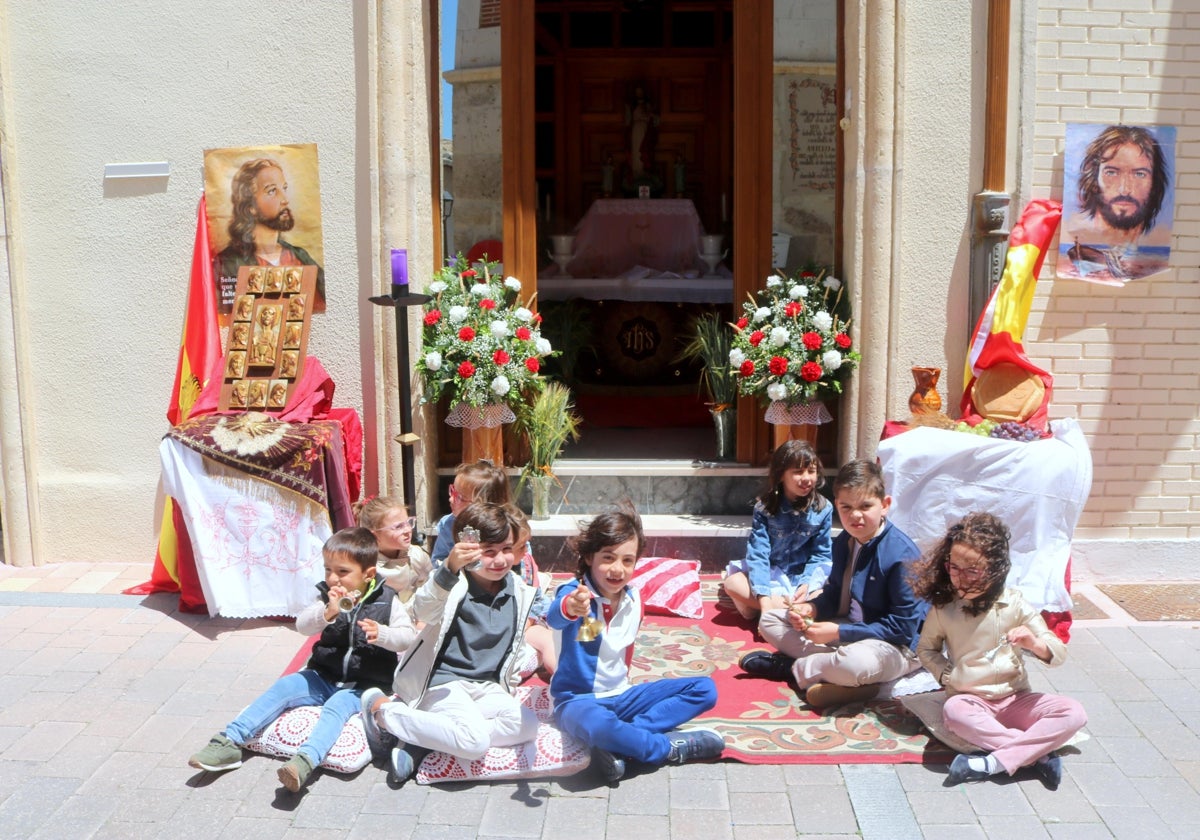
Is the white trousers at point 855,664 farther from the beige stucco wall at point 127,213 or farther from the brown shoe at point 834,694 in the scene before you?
the beige stucco wall at point 127,213

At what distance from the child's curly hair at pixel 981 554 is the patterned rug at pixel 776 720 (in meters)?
0.55

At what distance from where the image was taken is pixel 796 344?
6434 mm

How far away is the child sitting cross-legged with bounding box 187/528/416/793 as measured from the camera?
4.38 meters

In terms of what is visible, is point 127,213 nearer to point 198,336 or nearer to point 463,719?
point 198,336

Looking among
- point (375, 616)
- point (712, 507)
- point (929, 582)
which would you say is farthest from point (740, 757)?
point (712, 507)

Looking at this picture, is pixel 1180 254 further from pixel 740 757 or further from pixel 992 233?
pixel 740 757

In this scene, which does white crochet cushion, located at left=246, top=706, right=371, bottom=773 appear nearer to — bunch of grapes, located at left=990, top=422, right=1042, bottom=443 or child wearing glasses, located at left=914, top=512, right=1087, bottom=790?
child wearing glasses, located at left=914, top=512, right=1087, bottom=790

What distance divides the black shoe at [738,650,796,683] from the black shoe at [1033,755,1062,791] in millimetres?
1152

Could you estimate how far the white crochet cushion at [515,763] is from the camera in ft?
14.2

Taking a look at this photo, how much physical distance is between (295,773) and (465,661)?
710 millimetres

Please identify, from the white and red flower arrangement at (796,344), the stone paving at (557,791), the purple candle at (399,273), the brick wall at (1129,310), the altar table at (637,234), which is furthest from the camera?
the altar table at (637,234)

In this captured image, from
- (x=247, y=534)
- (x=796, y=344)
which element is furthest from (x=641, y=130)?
(x=247, y=534)

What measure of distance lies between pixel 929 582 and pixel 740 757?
947mm

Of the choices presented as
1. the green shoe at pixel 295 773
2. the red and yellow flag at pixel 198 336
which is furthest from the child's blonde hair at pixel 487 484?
the red and yellow flag at pixel 198 336
